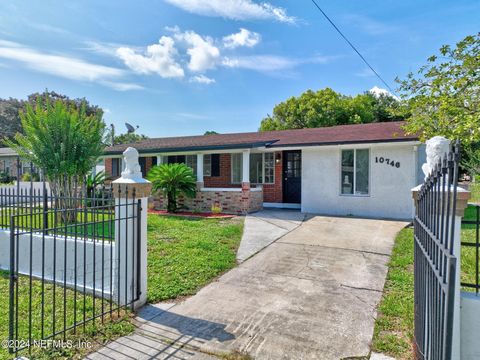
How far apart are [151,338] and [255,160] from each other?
1129cm

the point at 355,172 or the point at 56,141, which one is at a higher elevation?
the point at 56,141

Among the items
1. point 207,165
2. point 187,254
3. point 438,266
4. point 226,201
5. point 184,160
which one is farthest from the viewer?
point 184,160

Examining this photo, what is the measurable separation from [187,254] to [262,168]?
8334 millimetres

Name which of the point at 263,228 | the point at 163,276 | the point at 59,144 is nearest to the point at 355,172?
the point at 263,228

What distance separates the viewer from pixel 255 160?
14055 millimetres

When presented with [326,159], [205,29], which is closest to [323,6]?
[326,159]

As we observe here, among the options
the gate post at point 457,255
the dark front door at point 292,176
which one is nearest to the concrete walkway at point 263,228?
the dark front door at point 292,176

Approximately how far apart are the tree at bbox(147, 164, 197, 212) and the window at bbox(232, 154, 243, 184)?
2.63m

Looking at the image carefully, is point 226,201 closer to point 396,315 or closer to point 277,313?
point 277,313

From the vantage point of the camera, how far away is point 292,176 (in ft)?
43.5

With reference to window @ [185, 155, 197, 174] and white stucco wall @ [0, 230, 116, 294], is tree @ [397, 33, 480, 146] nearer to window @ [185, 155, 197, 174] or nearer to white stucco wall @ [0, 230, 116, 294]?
white stucco wall @ [0, 230, 116, 294]

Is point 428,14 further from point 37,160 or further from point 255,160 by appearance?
point 37,160

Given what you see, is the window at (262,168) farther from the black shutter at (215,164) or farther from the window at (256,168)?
the black shutter at (215,164)

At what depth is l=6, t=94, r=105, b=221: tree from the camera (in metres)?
9.61
